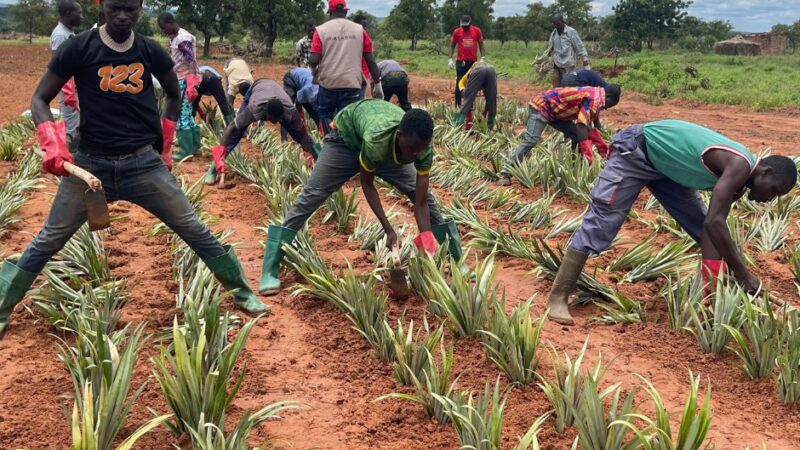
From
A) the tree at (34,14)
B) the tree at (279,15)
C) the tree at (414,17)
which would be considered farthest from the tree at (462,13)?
the tree at (34,14)

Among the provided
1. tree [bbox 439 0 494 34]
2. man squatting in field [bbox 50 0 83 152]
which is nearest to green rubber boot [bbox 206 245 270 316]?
man squatting in field [bbox 50 0 83 152]

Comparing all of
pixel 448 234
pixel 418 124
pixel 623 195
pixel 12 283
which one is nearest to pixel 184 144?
pixel 448 234

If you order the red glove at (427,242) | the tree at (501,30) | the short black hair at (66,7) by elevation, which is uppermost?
the tree at (501,30)

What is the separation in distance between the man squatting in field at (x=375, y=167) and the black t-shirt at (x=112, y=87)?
105cm

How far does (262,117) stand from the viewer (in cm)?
652

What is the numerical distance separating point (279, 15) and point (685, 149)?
78.0 ft

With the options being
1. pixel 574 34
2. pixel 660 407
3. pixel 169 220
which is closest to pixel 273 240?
pixel 169 220

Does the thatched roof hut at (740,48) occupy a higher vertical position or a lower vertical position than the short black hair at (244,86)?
lower

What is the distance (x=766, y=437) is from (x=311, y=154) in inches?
196

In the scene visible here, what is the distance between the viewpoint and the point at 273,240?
429 cm

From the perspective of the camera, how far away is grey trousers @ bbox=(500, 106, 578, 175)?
6735 millimetres

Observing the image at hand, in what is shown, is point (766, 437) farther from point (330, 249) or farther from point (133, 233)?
point (133, 233)

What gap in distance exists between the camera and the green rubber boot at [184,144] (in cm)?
788

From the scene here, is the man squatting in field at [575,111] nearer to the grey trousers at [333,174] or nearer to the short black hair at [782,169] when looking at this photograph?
the grey trousers at [333,174]
